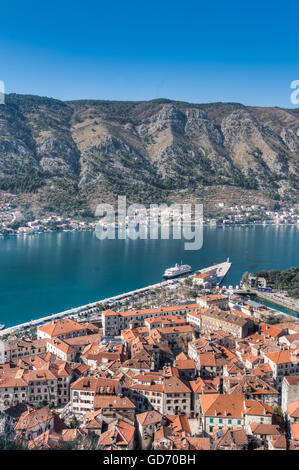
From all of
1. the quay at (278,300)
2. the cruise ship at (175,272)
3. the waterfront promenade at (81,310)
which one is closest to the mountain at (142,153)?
the cruise ship at (175,272)

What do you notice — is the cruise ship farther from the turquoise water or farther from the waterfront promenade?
the waterfront promenade

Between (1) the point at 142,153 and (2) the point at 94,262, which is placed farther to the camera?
(1) the point at 142,153

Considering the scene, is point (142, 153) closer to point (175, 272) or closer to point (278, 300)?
point (175, 272)

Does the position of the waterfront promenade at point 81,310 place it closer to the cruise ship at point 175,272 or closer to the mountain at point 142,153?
the cruise ship at point 175,272

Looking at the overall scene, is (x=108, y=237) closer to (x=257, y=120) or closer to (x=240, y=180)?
(x=240, y=180)

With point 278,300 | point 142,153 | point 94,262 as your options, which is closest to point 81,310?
point 278,300
